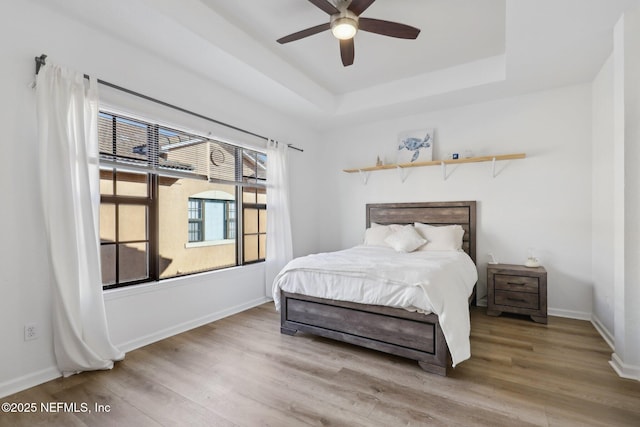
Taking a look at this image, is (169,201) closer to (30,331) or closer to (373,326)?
(30,331)

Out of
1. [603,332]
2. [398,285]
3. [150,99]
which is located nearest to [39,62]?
[150,99]

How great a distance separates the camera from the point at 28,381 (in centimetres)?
206

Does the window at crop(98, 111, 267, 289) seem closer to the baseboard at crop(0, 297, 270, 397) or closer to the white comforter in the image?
the baseboard at crop(0, 297, 270, 397)

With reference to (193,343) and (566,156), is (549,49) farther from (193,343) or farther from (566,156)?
(193,343)

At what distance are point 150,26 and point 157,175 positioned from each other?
50.1 inches

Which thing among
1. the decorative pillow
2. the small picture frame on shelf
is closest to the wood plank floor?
the decorative pillow

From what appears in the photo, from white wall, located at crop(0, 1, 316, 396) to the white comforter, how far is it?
1.16 metres

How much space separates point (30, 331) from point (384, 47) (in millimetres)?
3865

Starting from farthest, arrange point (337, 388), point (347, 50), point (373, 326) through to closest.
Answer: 1. point (347, 50)
2. point (373, 326)
3. point (337, 388)

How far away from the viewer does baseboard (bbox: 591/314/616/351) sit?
104 inches

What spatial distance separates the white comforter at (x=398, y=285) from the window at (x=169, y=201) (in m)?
1.26

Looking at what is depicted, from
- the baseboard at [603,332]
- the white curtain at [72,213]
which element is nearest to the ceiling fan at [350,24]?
the white curtain at [72,213]

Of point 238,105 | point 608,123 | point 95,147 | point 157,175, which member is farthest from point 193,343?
point 608,123

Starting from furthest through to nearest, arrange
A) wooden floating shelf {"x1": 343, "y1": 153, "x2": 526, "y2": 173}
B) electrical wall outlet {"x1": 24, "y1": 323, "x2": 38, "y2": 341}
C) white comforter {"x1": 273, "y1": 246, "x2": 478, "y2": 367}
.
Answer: wooden floating shelf {"x1": 343, "y1": 153, "x2": 526, "y2": 173} < white comforter {"x1": 273, "y1": 246, "x2": 478, "y2": 367} < electrical wall outlet {"x1": 24, "y1": 323, "x2": 38, "y2": 341}
